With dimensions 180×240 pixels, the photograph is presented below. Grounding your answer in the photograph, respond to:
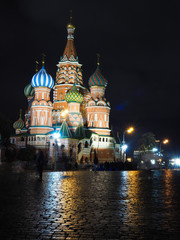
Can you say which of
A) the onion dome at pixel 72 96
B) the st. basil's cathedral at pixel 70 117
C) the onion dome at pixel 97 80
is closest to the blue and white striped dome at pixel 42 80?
the st. basil's cathedral at pixel 70 117

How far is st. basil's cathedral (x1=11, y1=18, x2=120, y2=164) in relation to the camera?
166 ft

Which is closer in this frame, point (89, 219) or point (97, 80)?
point (89, 219)

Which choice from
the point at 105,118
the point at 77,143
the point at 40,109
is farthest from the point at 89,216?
the point at 105,118

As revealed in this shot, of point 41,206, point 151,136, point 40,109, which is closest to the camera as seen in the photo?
point 41,206

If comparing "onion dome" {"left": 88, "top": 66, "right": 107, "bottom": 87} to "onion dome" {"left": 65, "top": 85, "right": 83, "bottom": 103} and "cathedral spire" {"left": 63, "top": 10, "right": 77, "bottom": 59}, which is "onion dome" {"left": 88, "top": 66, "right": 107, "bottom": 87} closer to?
"onion dome" {"left": 65, "top": 85, "right": 83, "bottom": 103}

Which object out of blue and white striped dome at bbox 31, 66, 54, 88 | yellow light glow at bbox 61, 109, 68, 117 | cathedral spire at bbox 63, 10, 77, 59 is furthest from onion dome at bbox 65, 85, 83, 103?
cathedral spire at bbox 63, 10, 77, 59

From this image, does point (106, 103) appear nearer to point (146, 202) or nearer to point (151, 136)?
point (151, 136)

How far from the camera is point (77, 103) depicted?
55875mm

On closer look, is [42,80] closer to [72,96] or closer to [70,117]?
[72,96]

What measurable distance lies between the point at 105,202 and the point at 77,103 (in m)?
48.8

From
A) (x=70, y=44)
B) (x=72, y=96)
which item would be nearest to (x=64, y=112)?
(x=72, y=96)

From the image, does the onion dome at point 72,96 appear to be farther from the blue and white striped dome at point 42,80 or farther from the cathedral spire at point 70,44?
the cathedral spire at point 70,44

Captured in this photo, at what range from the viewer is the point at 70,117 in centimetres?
5481

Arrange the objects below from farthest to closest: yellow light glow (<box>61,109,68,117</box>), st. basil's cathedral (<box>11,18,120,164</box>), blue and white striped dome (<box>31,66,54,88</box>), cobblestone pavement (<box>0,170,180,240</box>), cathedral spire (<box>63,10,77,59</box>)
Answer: cathedral spire (<box>63,10,77,59</box>) → yellow light glow (<box>61,109,68,117</box>) → blue and white striped dome (<box>31,66,54,88</box>) → st. basil's cathedral (<box>11,18,120,164</box>) → cobblestone pavement (<box>0,170,180,240</box>)
